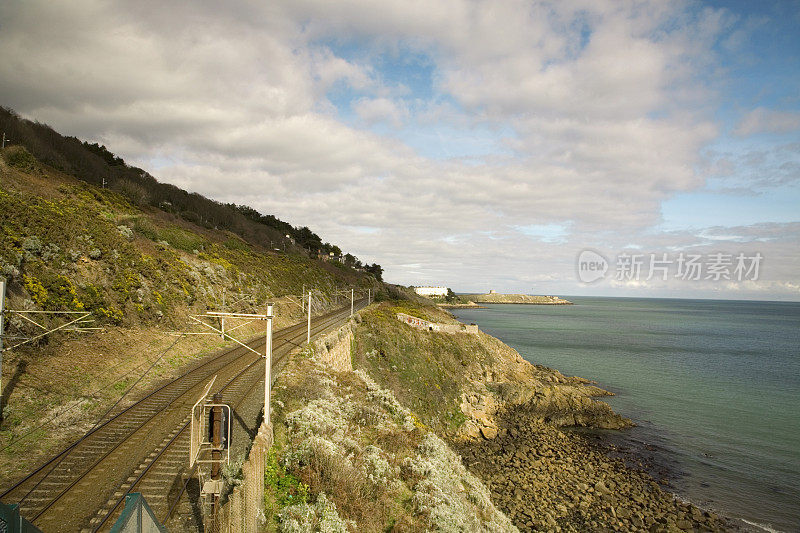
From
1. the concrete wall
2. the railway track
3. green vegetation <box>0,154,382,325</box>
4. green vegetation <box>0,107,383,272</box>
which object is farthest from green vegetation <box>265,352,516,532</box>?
green vegetation <box>0,107,383,272</box>

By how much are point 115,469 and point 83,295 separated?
13686 mm

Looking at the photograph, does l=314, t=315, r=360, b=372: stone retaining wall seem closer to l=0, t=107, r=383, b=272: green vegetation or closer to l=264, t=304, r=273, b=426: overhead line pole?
l=264, t=304, r=273, b=426: overhead line pole

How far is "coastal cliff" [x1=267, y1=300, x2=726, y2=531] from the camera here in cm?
1239

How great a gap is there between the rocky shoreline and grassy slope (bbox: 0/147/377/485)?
63.8 ft

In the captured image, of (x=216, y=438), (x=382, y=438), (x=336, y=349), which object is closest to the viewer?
(x=216, y=438)

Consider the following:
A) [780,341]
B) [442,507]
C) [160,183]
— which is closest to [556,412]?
[442,507]

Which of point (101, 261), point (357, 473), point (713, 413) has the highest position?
point (101, 261)

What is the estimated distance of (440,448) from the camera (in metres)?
18.8

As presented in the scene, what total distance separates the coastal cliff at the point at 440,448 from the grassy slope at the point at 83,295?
742 centimetres

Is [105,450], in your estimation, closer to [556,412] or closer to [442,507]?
[442,507]

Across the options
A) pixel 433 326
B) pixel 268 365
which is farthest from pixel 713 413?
pixel 268 365

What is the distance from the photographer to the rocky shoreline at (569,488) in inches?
780

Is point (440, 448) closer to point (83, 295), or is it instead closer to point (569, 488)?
point (569, 488)

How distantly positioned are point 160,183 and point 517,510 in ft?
295
